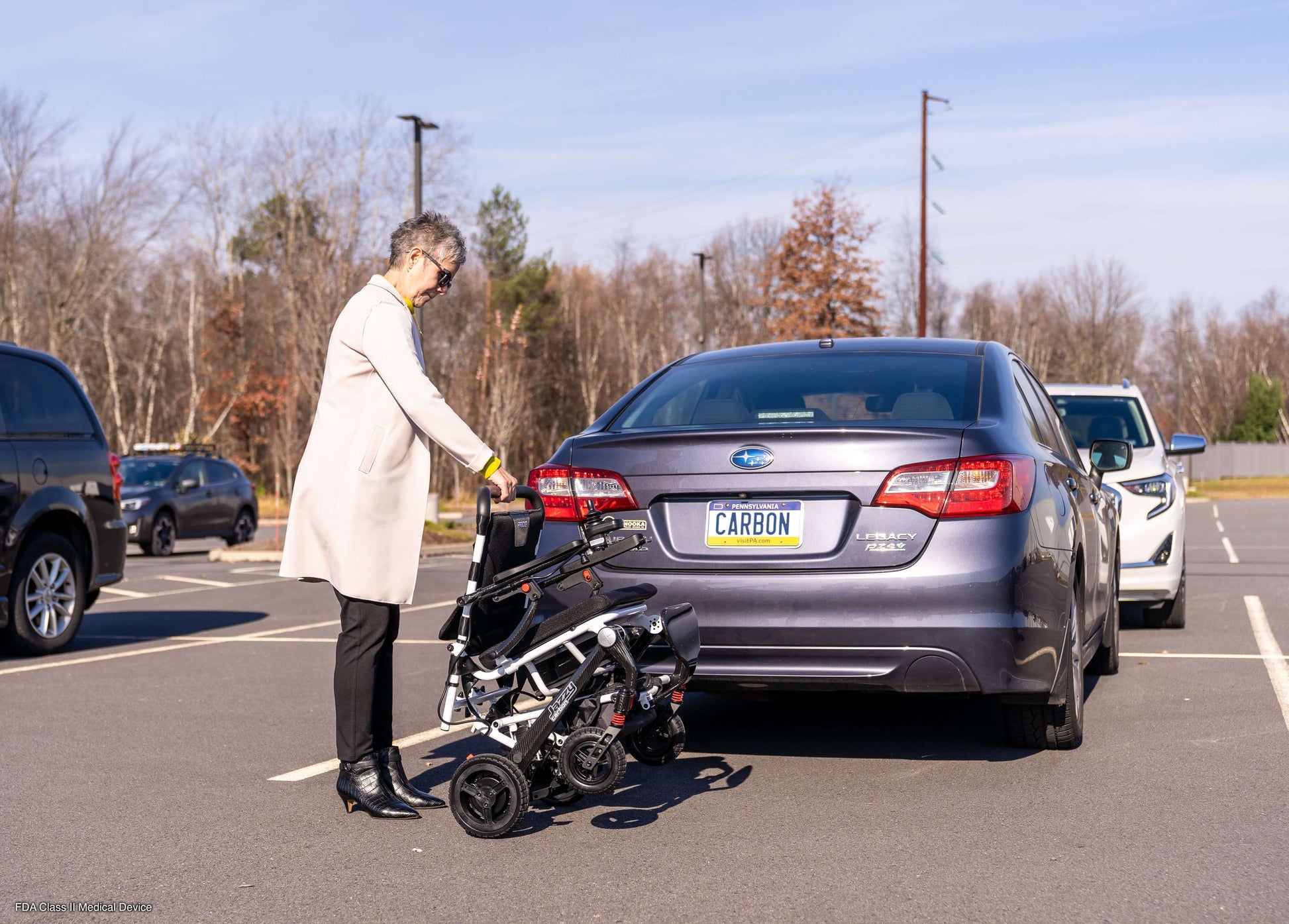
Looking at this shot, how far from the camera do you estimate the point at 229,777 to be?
18.3ft

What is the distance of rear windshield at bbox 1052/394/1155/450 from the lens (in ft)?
36.5

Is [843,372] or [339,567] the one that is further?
[843,372]

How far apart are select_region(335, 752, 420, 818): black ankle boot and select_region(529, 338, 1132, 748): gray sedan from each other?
38.4 inches

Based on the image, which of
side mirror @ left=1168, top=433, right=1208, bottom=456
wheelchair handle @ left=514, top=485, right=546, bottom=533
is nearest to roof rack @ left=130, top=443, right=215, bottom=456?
side mirror @ left=1168, top=433, right=1208, bottom=456

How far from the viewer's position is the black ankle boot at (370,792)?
4.90 metres

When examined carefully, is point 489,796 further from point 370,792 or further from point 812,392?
point 812,392

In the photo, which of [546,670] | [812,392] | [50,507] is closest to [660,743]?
[546,670]

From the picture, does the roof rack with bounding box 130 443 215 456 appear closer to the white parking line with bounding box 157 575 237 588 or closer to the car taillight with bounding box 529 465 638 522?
the white parking line with bounding box 157 575 237 588

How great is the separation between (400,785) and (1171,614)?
7.08m

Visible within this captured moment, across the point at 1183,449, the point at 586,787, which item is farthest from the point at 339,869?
the point at 1183,449

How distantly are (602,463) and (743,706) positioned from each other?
2.21 m

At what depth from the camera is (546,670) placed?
16.3 ft

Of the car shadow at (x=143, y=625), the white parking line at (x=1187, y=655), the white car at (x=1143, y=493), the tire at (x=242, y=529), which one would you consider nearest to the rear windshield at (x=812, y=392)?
Answer: the white parking line at (x=1187, y=655)

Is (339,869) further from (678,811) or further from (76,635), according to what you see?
(76,635)
